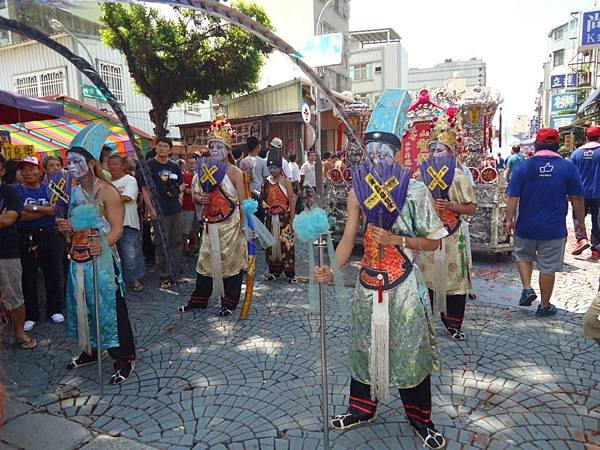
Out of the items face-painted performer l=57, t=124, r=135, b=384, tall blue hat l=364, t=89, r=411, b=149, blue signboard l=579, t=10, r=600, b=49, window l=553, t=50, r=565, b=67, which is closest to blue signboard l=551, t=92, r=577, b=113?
blue signboard l=579, t=10, r=600, b=49

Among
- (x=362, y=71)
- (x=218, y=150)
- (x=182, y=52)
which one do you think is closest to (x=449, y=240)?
(x=218, y=150)

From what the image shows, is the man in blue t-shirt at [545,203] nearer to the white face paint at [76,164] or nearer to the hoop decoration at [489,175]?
the hoop decoration at [489,175]

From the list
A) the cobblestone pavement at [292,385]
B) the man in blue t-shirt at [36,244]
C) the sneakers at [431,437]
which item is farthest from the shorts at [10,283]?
the sneakers at [431,437]

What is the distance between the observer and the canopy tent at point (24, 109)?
5.05 m

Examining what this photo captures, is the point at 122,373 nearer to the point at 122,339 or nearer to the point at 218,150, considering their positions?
the point at 122,339

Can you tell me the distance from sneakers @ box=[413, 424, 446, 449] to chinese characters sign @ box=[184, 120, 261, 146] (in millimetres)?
14048

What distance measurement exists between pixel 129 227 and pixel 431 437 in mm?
4440

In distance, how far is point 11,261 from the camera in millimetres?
3906

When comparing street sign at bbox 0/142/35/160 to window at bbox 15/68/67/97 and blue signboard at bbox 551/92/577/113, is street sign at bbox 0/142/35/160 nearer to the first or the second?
window at bbox 15/68/67/97

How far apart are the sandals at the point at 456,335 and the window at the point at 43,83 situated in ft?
57.5

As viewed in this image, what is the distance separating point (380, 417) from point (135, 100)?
65.9ft

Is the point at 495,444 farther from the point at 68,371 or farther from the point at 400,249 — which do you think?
the point at 68,371

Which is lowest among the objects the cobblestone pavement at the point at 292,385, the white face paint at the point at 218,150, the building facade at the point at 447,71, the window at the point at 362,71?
the cobblestone pavement at the point at 292,385

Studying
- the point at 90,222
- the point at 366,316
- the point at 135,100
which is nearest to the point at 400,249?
the point at 366,316
